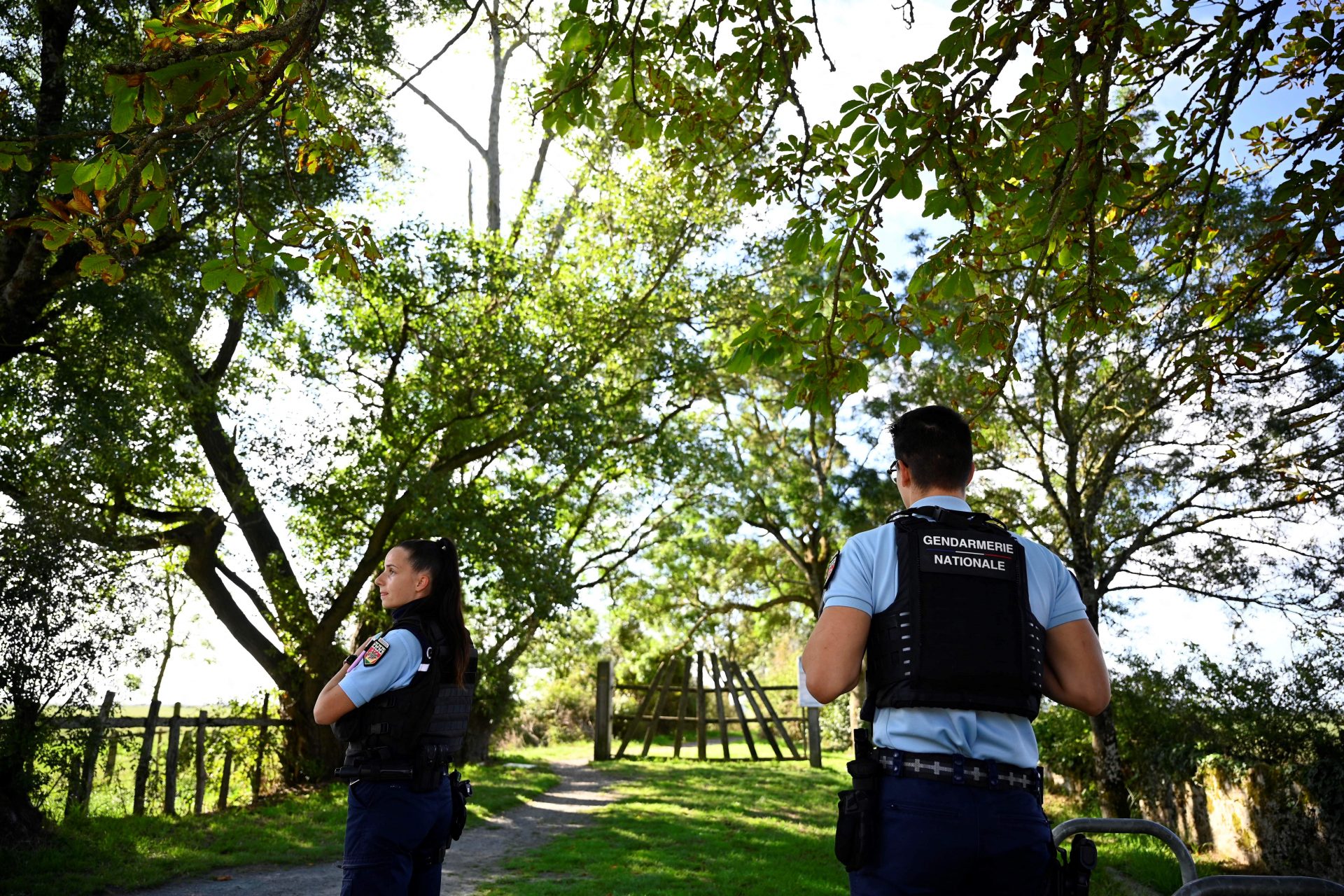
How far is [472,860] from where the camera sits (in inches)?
398

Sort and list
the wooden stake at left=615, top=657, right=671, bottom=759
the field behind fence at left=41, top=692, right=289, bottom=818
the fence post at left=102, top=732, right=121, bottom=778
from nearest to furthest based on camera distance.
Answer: the field behind fence at left=41, top=692, right=289, bottom=818 < the fence post at left=102, top=732, right=121, bottom=778 < the wooden stake at left=615, top=657, right=671, bottom=759

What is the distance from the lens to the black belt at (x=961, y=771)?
2.73 m

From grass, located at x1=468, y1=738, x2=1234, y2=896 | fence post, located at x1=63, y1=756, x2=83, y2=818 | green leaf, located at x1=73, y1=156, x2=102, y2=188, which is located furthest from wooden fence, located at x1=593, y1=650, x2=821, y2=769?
green leaf, located at x1=73, y1=156, x2=102, y2=188

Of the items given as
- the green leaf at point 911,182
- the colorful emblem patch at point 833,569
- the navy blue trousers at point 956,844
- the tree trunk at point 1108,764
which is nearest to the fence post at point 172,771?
the green leaf at point 911,182

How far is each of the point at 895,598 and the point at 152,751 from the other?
12.2m

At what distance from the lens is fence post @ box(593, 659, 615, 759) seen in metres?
A: 22.7

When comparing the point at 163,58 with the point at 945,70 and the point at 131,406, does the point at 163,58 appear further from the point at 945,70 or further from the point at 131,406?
the point at 131,406

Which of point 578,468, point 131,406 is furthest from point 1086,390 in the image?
point 131,406

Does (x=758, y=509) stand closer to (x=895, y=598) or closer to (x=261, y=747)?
(x=261, y=747)

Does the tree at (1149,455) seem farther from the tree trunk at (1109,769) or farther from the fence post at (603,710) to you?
the fence post at (603,710)

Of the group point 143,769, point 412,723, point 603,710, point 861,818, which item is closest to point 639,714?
point 603,710

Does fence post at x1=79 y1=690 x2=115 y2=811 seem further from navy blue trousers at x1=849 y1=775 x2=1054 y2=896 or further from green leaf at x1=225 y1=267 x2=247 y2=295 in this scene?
navy blue trousers at x1=849 y1=775 x2=1054 y2=896

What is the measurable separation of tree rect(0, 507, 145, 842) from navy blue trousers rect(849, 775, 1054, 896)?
29.0 ft

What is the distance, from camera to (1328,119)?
5672 millimetres
